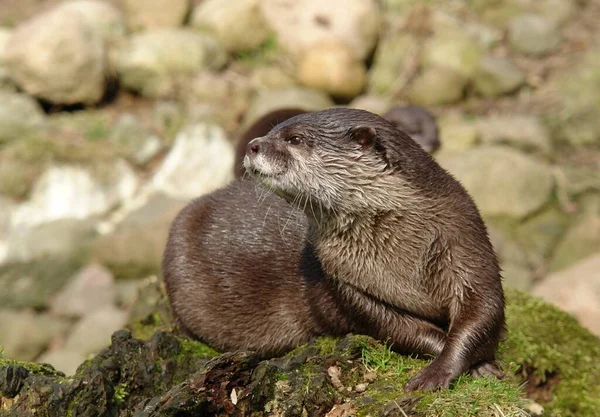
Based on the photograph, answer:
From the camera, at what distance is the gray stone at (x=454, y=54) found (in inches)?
438

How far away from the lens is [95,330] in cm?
762

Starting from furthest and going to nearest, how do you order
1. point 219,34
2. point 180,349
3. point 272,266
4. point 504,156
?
1. point 219,34
2. point 504,156
3. point 272,266
4. point 180,349

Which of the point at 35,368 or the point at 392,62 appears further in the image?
the point at 392,62

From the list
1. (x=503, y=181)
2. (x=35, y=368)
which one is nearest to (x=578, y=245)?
(x=503, y=181)

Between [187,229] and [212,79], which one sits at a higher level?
[187,229]

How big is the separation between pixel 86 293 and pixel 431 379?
20.4 ft

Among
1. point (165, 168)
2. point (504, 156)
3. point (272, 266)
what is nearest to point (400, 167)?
point (272, 266)

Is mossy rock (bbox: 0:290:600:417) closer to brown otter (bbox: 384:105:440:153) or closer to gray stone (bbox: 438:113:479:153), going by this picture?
brown otter (bbox: 384:105:440:153)

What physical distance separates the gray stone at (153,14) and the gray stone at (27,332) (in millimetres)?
5074

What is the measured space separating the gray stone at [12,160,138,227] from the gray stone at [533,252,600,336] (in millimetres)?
5404

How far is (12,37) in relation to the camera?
10.6 m

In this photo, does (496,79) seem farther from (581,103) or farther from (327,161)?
(327,161)

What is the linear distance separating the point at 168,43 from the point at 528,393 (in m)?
8.36

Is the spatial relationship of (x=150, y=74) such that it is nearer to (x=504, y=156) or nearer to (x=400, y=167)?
(x=504, y=156)
